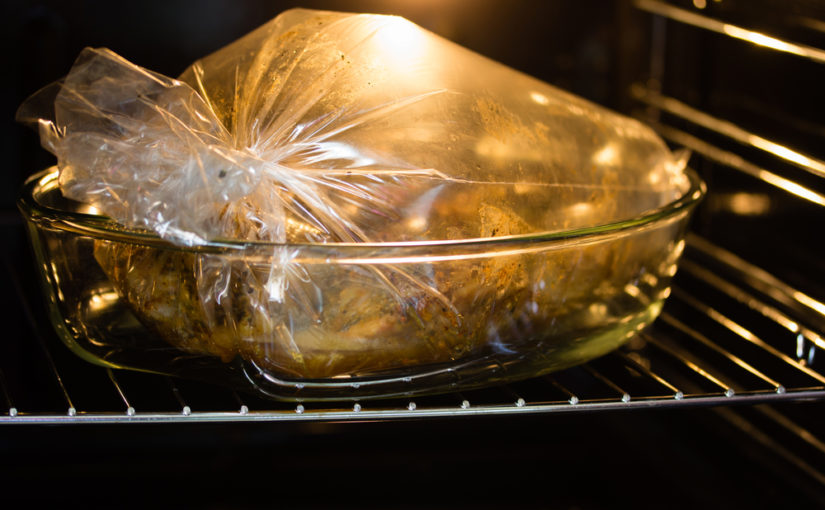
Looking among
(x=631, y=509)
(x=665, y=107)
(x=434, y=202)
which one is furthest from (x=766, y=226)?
(x=434, y=202)

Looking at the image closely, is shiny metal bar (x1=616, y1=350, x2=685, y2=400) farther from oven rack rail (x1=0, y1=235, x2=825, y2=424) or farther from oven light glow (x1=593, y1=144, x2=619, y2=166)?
oven light glow (x1=593, y1=144, x2=619, y2=166)

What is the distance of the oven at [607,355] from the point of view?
0.82 meters

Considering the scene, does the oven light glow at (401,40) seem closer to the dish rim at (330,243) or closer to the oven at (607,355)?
the dish rim at (330,243)

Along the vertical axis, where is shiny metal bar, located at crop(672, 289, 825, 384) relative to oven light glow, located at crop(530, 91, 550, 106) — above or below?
below

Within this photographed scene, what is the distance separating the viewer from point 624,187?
694 mm

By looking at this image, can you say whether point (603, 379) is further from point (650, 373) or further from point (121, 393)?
point (121, 393)

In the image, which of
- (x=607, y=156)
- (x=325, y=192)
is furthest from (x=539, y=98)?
(x=325, y=192)

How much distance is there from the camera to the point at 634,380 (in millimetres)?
694

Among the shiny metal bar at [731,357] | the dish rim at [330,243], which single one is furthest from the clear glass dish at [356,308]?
the shiny metal bar at [731,357]

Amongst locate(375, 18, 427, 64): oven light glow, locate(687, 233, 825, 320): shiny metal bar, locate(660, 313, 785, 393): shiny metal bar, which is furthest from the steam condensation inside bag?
locate(687, 233, 825, 320): shiny metal bar

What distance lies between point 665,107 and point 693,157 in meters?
0.08

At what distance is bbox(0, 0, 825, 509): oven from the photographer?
2.68 ft

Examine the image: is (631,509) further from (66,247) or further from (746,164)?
(66,247)

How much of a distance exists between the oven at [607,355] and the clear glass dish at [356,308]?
3.7 inches
